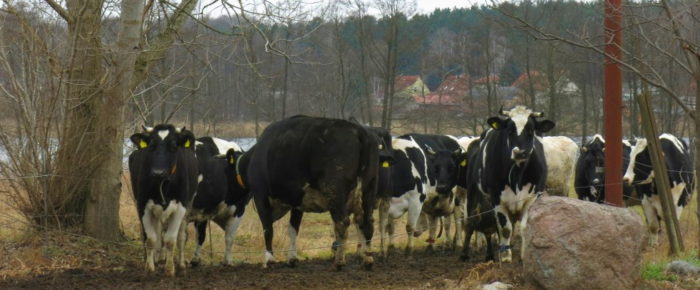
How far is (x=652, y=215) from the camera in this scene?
17844 mm

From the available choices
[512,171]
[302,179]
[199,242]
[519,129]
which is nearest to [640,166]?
[512,171]

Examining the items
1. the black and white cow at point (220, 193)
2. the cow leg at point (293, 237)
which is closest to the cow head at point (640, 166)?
the cow leg at point (293, 237)

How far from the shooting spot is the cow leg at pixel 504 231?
13.0 meters

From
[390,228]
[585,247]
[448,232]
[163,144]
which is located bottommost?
[448,232]

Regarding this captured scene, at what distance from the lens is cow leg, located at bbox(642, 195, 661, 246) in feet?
58.1

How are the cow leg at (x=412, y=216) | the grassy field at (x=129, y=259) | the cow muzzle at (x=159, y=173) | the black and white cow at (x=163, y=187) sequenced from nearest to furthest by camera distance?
the grassy field at (x=129, y=259) < the cow muzzle at (x=159, y=173) < the black and white cow at (x=163, y=187) < the cow leg at (x=412, y=216)

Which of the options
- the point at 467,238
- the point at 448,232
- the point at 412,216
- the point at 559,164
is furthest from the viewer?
→ the point at 448,232

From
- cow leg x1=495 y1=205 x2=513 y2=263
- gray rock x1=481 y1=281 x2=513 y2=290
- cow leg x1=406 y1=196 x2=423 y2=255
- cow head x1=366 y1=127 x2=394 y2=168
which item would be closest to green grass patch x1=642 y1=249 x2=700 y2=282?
gray rock x1=481 y1=281 x2=513 y2=290

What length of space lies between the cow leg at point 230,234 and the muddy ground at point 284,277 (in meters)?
0.71

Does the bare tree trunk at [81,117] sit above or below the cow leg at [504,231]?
above

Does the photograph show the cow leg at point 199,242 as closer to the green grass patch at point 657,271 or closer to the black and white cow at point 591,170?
the green grass patch at point 657,271

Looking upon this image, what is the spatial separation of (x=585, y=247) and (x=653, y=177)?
8.69 m

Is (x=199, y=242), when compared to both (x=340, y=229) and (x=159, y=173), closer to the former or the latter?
(x=340, y=229)

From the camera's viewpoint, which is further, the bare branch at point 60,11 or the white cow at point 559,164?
the white cow at point 559,164
